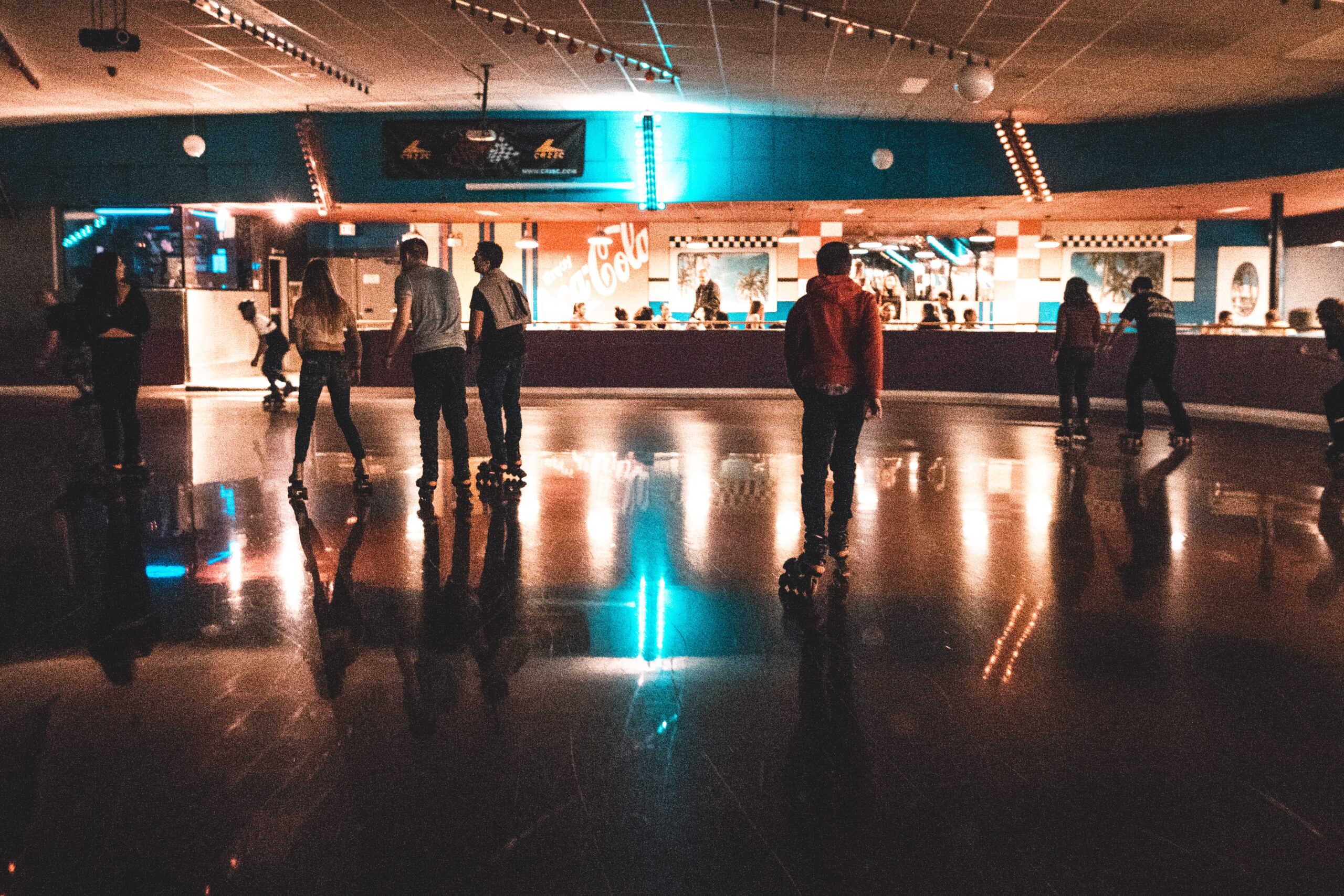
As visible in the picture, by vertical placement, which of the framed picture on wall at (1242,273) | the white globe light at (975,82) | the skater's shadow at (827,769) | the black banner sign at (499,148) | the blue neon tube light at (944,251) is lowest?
Answer: the skater's shadow at (827,769)

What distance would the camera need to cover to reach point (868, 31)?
31.7 ft

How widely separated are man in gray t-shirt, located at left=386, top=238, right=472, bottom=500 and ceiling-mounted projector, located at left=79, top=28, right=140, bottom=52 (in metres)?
3.97

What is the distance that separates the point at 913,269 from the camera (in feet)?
59.1

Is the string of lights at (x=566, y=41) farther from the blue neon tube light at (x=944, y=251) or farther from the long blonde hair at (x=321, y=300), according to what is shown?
the blue neon tube light at (x=944, y=251)

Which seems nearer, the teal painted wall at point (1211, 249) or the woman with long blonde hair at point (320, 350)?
the woman with long blonde hair at point (320, 350)

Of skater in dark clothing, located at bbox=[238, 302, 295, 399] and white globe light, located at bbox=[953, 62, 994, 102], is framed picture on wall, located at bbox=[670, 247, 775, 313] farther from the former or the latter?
white globe light, located at bbox=[953, 62, 994, 102]

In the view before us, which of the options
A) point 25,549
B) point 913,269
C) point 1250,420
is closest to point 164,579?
point 25,549

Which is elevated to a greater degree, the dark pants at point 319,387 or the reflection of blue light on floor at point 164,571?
the dark pants at point 319,387

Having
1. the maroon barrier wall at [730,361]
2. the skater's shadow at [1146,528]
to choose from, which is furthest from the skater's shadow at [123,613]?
the maroon barrier wall at [730,361]

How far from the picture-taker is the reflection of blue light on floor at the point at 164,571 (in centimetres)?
434

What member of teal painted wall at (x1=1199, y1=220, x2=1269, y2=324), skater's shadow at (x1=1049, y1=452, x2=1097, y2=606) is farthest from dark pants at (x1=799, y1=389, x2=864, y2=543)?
teal painted wall at (x1=1199, y1=220, x2=1269, y2=324)

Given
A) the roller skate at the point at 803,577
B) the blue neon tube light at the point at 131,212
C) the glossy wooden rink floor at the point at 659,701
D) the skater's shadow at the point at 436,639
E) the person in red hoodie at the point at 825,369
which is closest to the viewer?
the glossy wooden rink floor at the point at 659,701

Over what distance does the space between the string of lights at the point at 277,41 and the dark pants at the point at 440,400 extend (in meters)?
4.69

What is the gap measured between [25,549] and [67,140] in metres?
13.3
